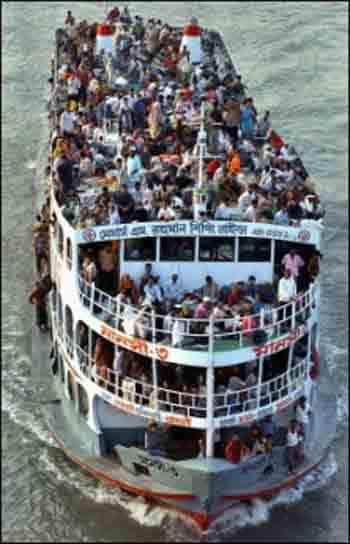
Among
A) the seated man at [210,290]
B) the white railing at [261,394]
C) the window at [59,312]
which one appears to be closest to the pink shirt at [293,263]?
the seated man at [210,290]

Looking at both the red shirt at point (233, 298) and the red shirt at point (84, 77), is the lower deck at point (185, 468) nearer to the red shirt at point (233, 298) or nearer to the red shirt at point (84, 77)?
the red shirt at point (233, 298)

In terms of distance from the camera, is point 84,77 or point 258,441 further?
point 84,77

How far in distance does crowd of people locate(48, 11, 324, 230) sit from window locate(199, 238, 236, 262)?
51 cm

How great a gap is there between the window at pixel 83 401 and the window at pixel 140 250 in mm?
3113

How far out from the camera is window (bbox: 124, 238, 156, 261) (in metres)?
23.3

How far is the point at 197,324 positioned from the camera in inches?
865

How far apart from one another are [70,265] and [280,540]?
7.00m

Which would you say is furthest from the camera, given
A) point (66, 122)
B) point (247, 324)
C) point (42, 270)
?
point (42, 270)

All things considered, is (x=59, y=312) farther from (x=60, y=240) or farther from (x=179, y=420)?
(x=179, y=420)

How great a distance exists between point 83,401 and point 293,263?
17.4 ft

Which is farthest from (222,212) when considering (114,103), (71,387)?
(114,103)

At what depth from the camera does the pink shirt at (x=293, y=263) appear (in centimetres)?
2331

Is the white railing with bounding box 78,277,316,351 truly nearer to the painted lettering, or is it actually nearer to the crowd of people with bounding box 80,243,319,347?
the crowd of people with bounding box 80,243,319,347

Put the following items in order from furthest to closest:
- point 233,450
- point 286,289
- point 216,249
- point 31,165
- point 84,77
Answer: point 31,165, point 84,77, point 216,249, point 286,289, point 233,450
